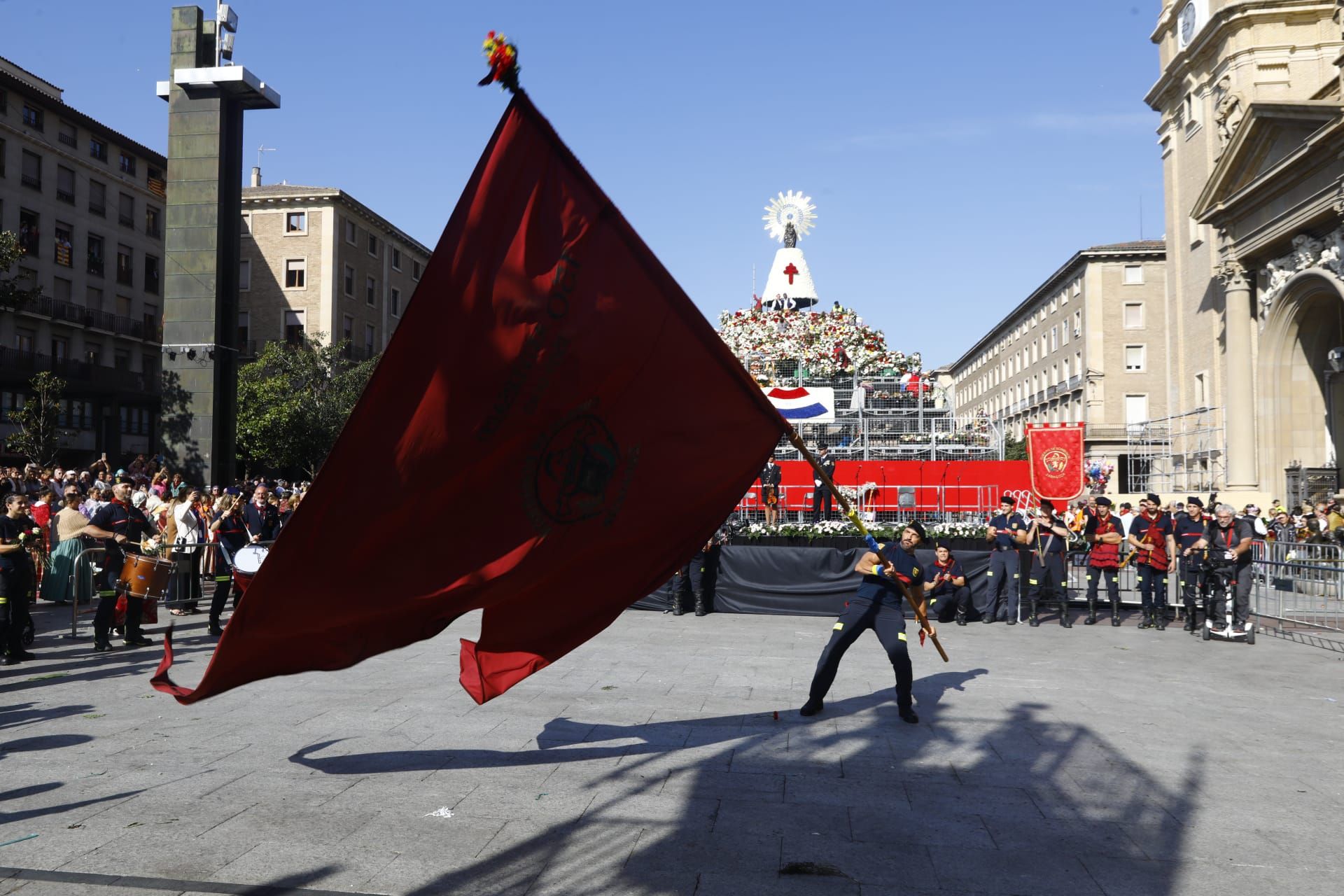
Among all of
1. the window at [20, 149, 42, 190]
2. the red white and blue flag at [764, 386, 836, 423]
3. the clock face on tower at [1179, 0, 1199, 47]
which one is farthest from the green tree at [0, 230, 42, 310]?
the clock face on tower at [1179, 0, 1199, 47]

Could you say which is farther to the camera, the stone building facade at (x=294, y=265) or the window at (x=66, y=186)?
the stone building facade at (x=294, y=265)

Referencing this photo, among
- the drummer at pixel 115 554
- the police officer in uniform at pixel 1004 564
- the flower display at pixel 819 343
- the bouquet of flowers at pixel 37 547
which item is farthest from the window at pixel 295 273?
the police officer in uniform at pixel 1004 564

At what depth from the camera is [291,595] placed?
494cm

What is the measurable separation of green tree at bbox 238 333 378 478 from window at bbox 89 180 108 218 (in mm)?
12543

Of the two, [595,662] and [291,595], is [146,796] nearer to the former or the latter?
[291,595]

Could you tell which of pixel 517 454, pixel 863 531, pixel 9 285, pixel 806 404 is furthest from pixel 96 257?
pixel 863 531

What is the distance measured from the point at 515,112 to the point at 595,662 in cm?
727

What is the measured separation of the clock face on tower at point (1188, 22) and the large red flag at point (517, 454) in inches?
1529

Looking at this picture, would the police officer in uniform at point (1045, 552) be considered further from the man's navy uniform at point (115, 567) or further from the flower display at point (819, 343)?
the man's navy uniform at point (115, 567)

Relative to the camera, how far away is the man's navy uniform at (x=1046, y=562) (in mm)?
16062

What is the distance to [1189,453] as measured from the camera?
119ft

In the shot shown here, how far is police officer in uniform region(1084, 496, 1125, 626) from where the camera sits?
52.4 feet

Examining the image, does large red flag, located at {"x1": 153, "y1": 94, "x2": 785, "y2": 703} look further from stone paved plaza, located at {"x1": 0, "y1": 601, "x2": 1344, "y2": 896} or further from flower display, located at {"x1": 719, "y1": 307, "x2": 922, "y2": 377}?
flower display, located at {"x1": 719, "y1": 307, "x2": 922, "y2": 377}

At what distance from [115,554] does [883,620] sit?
8656mm
